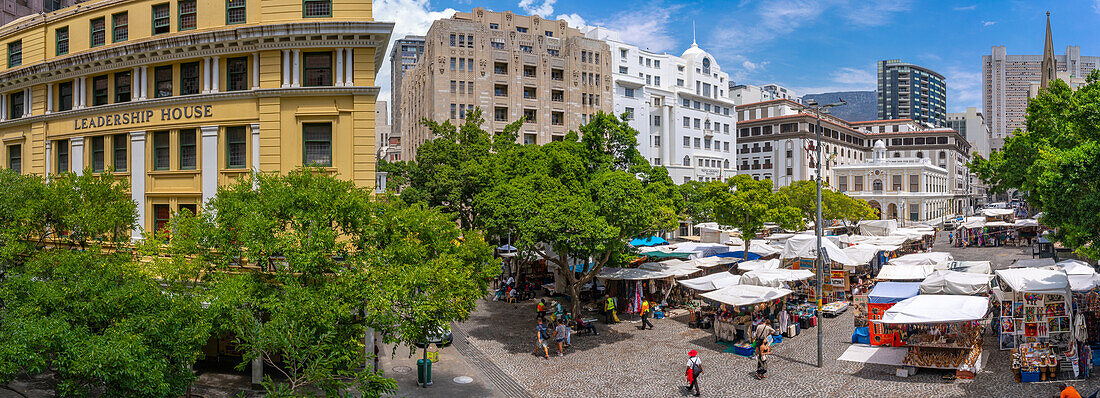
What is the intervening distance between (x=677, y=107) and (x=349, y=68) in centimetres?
7223

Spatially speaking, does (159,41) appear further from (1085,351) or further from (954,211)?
(954,211)

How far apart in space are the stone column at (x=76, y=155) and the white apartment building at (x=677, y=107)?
64.7 meters

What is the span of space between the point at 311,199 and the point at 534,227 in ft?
31.6

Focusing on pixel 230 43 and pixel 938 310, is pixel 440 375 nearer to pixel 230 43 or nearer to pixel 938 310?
pixel 230 43

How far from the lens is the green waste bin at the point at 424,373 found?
2015cm

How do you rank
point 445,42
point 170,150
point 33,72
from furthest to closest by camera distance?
point 445,42
point 33,72
point 170,150

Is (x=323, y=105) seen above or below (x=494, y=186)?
above

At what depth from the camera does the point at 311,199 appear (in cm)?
1577

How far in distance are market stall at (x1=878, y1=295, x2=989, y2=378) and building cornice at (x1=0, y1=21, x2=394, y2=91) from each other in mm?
18812

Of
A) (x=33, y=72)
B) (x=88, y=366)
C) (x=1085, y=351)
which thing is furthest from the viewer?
(x=33, y=72)

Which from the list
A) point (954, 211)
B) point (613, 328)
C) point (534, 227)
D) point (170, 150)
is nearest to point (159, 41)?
point (170, 150)

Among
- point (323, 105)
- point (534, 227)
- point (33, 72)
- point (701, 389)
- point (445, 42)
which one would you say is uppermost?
point (445, 42)

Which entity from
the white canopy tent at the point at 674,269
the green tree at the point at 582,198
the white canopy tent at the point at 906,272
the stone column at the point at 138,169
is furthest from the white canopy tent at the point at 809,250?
the stone column at the point at 138,169

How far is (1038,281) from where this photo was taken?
67.9 feet
